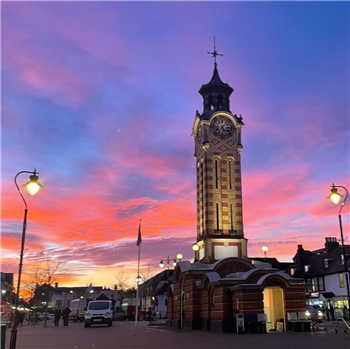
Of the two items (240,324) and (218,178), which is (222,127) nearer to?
(218,178)

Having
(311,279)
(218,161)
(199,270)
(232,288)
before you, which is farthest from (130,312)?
(232,288)

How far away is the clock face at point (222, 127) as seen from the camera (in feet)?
164

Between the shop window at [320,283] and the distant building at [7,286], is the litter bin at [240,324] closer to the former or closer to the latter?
the shop window at [320,283]

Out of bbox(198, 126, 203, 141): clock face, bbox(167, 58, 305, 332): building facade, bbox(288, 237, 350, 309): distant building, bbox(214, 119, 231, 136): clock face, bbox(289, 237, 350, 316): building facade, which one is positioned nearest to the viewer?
bbox(167, 58, 305, 332): building facade

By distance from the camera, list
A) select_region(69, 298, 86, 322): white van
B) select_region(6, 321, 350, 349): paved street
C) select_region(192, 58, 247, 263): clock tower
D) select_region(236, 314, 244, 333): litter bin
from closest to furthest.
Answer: select_region(6, 321, 350, 349): paved street → select_region(236, 314, 244, 333): litter bin → select_region(192, 58, 247, 263): clock tower → select_region(69, 298, 86, 322): white van

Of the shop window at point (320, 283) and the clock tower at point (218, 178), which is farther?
the shop window at point (320, 283)

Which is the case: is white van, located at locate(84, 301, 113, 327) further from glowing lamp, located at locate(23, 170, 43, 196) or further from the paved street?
glowing lamp, located at locate(23, 170, 43, 196)

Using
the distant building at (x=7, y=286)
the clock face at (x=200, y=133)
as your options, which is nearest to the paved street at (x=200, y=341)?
the clock face at (x=200, y=133)

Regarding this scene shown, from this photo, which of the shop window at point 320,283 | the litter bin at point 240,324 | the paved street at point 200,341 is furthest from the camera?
the shop window at point 320,283

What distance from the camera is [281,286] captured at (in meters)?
27.4

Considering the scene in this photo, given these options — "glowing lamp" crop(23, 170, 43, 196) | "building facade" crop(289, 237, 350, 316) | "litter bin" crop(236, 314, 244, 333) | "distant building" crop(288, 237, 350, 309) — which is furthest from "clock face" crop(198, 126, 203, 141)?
"glowing lamp" crop(23, 170, 43, 196)

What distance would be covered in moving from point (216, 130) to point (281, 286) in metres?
25.9

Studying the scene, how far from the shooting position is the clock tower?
1802 inches

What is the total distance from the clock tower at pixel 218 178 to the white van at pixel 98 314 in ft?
38.3
